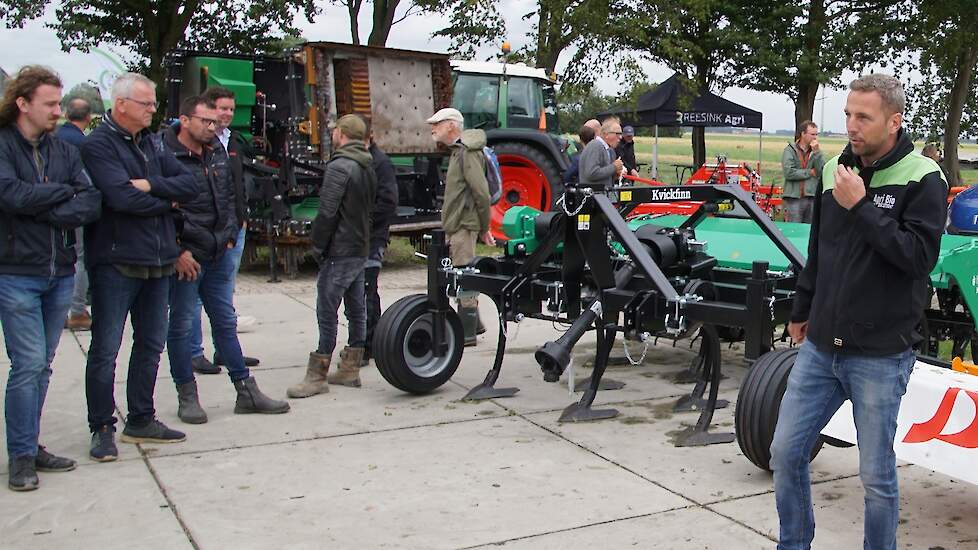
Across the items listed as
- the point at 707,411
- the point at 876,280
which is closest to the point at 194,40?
the point at 707,411

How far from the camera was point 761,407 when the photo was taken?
457 centimetres

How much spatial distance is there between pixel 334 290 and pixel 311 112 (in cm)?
513

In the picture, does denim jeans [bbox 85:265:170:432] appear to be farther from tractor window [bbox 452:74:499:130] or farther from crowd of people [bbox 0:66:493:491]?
tractor window [bbox 452:74:499:130]

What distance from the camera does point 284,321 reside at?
8836 mm

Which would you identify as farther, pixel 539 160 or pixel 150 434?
pixel 539 160

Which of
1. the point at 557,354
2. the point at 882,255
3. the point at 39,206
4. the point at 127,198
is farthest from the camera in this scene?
the point at 557,354

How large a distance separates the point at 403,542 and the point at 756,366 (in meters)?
1.78

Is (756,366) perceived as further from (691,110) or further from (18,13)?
(18,13)

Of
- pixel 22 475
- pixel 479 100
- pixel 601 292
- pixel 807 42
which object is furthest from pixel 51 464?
pixel 807 42

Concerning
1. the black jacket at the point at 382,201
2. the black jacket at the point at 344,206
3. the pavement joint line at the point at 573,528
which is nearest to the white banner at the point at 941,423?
the pavement joint line at the point at 573,528

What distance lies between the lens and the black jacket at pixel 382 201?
674cm

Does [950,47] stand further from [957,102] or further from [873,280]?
[873,280]

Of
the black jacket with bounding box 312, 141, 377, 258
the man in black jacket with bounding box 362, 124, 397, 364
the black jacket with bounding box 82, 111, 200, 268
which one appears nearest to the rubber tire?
the man in black jacket with bounding box 362, 124, 397, 364

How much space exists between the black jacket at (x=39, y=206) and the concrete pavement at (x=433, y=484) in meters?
0.97
